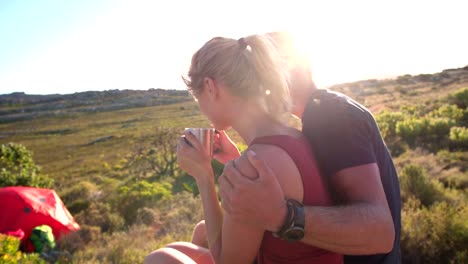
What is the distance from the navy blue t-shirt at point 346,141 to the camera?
1.61 m

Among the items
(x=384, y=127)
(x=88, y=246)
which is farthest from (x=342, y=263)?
(x=384, y=127)

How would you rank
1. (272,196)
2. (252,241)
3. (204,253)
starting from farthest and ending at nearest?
(204,253) → (252,241) → (272,196)

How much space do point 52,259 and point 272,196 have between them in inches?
235

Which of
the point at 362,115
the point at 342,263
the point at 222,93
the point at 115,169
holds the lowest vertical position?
the point at 115,169

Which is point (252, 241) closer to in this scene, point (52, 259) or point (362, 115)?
point (362, 115)

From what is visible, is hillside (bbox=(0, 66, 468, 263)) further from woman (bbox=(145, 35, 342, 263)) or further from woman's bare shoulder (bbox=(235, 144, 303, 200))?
woman's bare shoulder (bbox=(235, 144, 303, 200))

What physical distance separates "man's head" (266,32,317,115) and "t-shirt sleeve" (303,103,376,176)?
0.29 meters

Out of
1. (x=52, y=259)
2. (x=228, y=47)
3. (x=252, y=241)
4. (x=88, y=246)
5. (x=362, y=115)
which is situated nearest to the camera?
(x=252, y=241)

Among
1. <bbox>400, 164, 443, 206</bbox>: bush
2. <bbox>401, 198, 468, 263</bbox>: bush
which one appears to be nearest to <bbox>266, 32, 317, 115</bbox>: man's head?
<bbox>401, 198, 468, 263</bbox>: bush

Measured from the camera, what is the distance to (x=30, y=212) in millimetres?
7691

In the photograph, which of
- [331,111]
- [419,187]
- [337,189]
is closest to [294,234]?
[337,189]

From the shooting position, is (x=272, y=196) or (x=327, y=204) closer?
(x=272, y=196)

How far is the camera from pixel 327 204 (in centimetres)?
159

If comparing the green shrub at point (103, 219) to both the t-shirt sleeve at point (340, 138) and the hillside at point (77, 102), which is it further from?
the hillside at point (77, 102)
